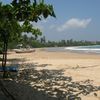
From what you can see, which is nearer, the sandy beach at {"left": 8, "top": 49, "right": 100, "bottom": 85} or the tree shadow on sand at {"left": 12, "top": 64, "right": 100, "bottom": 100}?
the tree shadow on sand at {"left": 12, "top": 64, "right": 100, "bottom": 100}

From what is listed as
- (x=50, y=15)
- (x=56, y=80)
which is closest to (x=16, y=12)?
(x=50, y=15)

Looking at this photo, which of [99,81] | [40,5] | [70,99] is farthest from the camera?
[99,81]

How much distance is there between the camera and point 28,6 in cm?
771

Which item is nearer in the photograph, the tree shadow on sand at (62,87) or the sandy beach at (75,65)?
the tree shadow on sand at (62,87)

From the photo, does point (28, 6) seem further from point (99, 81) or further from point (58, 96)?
point (99, 81)

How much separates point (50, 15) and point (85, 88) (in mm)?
3810

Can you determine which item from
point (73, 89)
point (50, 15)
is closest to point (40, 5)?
point (50, 15)

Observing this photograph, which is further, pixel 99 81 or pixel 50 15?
pixel 99 81

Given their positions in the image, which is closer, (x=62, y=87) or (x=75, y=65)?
(x=62, y=87)

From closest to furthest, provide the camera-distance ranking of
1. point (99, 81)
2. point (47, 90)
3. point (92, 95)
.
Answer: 1. point (92, 95)
2. point (47, 90)
3. point (99, 81)

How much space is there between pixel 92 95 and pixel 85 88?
4.14 feet

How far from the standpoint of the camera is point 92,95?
961cm

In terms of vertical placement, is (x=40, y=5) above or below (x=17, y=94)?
above

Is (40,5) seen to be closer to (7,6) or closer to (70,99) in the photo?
(7,6)
